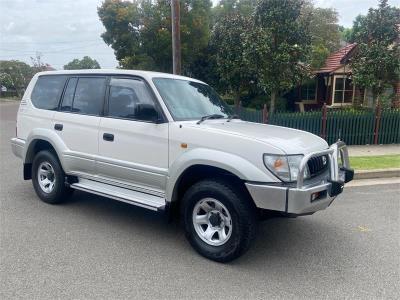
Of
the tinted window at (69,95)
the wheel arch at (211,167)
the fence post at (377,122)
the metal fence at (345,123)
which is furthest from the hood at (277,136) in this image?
the fence post at (377,122)

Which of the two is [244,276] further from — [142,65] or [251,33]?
[142,65]

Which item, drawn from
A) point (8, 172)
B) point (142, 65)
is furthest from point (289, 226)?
point (142, 65)

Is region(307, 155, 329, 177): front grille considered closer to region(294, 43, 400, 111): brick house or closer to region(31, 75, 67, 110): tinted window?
region(31, 75, 67, 110): tinted window

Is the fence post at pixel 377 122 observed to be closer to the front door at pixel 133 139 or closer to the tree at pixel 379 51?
the tree at pixel 379 51

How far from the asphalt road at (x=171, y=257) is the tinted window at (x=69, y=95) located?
1.49 meters

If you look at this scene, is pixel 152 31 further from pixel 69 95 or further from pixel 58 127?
pixel 58 127

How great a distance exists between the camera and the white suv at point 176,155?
388 centimetres

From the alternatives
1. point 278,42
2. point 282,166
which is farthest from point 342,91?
point 282,166

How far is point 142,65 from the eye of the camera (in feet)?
65.2

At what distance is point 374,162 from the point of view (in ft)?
30.0

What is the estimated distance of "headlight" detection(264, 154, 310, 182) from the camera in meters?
3.79

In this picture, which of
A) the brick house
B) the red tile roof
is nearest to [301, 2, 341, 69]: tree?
the red tile roof

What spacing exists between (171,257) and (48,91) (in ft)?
11.4

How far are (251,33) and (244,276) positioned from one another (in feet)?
39.5
